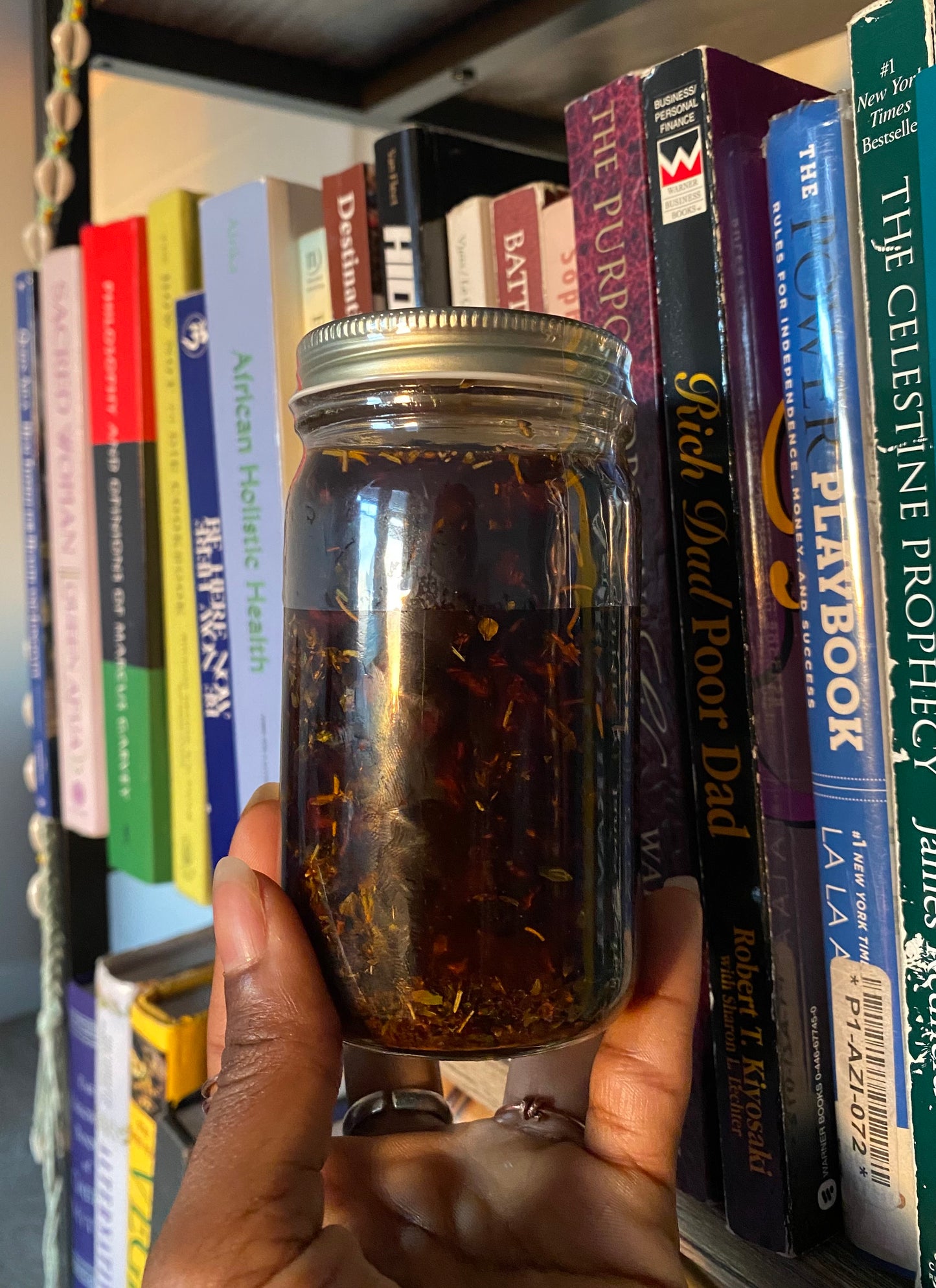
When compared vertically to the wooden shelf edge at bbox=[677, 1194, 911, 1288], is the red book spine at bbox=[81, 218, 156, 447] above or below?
above

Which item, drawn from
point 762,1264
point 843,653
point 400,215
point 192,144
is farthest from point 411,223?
point 192,144

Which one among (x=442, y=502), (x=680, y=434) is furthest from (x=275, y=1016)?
(x=680, y=434)

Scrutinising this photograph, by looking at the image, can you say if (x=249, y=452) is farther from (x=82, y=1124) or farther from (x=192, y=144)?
(x=192, y=144)

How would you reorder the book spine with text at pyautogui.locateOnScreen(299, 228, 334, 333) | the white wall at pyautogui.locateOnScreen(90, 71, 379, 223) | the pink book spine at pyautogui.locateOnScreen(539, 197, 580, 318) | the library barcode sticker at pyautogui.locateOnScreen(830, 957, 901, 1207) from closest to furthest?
the library barcode sticker at pyautogui.locateOnScreen(830, 957, 901, 1207) → the pink book spine at pyautogui.locateOnScreen(539, 197, 580, 318) → the book spine with text at pyautogui.locateOnScreen(299, 228, 334, 333) → the white wall at pyautogui.locateOnScreen(90, 71, 379, 223)

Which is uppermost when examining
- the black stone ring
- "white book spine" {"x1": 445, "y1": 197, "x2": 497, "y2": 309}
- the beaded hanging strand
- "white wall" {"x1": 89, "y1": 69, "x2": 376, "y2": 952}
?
"white wall" {"x1": 89, "y1": 69, "x2": 376, "y2": 952}

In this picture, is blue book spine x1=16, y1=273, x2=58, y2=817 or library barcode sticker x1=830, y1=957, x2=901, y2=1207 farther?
blue book spine x1=16, y1=273, x2=58, y2=817

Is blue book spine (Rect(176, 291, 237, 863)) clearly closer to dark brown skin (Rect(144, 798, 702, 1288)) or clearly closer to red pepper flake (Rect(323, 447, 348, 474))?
dark brown skin (Rect(144, 798, 702, 1288))

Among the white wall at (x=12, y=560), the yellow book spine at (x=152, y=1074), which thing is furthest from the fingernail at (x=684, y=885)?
the white wall at (x=12, y=560)

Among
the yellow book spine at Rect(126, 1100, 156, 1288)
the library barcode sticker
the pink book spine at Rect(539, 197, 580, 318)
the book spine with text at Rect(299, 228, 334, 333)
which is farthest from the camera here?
the yellow book spine at Rect(126, 1100, 156, 1288)

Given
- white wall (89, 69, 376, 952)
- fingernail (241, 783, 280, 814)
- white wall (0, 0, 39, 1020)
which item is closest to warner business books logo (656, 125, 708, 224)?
fingernail (241, 783, 280, 814)
